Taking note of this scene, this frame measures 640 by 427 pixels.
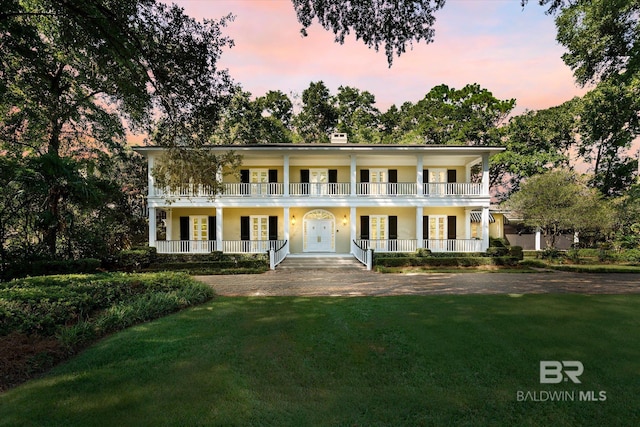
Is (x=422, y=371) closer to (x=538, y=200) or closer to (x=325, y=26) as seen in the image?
(x=325, y=26)

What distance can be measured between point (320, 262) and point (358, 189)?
17.2 feet

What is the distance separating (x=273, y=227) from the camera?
67.3 feet

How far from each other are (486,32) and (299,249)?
15671mm

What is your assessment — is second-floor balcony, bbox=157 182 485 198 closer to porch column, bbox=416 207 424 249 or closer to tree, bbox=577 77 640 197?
porch column, bbox=416 207 424 249

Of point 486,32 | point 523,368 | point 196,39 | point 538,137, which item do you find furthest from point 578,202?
point 196,39

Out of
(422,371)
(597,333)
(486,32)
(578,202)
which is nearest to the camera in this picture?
(422,371)

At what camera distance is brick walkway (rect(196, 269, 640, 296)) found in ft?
33.9

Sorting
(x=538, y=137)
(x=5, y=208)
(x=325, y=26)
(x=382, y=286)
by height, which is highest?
(x=538, y=137)

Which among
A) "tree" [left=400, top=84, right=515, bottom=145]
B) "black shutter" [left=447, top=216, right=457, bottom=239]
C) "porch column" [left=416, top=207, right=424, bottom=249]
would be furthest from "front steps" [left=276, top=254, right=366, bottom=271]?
"tree" [left=400, top=84, right=515, bottom=145]

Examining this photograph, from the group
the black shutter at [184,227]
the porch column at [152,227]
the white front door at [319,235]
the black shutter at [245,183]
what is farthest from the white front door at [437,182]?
the porch column at [152,227]

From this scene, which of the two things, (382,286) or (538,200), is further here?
(538,200)

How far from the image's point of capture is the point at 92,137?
1866 centimetres

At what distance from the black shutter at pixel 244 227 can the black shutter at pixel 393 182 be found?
9.17 meters

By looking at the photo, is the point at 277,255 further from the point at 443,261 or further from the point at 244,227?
the point at 443,261
